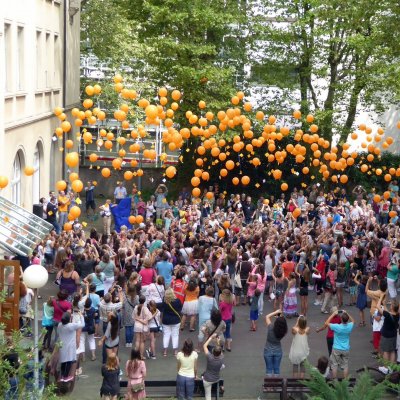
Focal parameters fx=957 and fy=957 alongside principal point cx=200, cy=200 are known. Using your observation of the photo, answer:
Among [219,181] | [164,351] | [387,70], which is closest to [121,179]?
[219,181]

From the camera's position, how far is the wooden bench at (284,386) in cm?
1542

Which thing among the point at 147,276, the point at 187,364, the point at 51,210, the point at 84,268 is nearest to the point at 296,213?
the point at 51,210

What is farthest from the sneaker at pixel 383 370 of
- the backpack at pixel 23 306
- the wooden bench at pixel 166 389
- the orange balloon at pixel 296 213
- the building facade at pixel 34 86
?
the building facade at pixel 34 86

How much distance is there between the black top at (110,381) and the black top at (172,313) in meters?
3.09

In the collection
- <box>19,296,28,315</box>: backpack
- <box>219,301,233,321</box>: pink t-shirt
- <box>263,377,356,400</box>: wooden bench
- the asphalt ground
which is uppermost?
<box>19,296,28,315</box>: backpack

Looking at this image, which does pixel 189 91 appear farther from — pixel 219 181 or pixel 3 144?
pixel 3 144

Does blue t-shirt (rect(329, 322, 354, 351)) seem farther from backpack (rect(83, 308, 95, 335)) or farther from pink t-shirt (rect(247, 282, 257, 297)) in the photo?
backpack (rect(83, 308, 95, 335))

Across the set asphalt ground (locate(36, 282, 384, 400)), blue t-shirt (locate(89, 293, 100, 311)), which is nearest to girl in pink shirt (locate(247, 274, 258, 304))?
asphalt ground (locate(36, 282, 384, 400))

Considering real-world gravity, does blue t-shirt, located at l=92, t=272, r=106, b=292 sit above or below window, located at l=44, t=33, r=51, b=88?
below

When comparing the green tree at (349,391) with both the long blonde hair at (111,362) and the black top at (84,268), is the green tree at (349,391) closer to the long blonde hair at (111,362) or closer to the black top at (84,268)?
the long blonde hair at (111,362)

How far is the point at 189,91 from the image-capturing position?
33594 millimetres

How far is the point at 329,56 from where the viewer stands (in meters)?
34.7

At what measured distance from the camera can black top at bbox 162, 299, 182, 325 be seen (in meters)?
17.5

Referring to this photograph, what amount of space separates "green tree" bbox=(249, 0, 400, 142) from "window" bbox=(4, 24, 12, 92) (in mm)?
10953
